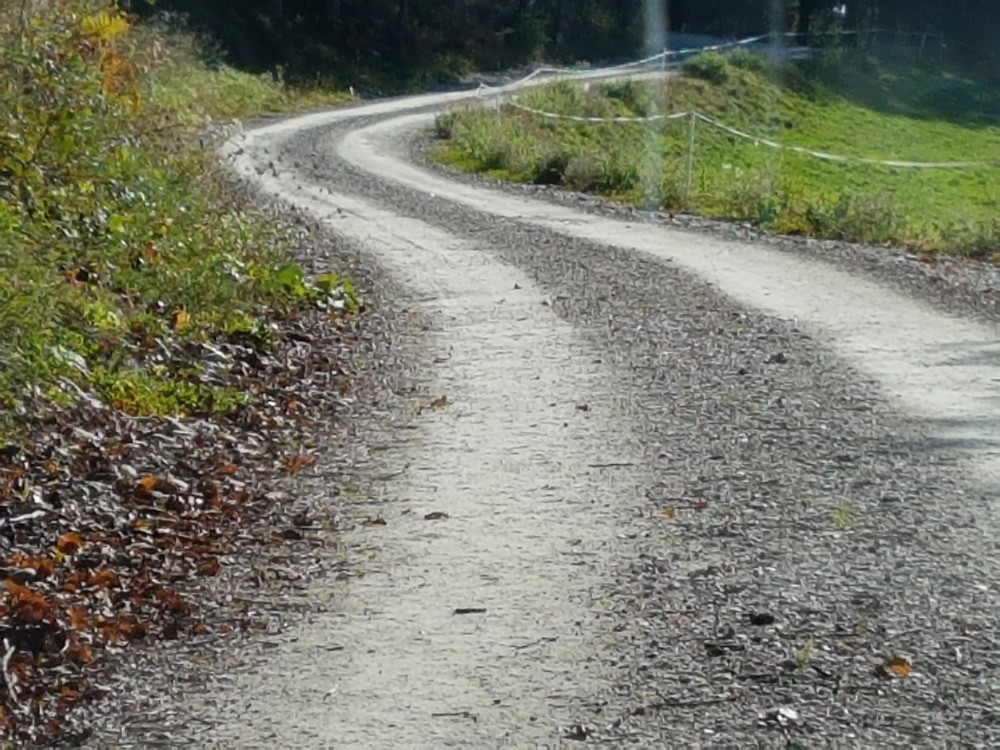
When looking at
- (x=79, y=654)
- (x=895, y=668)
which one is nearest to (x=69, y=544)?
(x=79, y=654)

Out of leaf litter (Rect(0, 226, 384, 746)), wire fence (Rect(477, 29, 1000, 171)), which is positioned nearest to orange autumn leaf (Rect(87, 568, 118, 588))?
leaf litter (Rect(0, 226, 384, 746))

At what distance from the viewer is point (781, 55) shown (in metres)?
59.0

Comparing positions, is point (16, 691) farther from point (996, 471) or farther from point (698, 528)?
point (996, 471)

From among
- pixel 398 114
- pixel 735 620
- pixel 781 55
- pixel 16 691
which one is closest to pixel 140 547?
pixel 16 691

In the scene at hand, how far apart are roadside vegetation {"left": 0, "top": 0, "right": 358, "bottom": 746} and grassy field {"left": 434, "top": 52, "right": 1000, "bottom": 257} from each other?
723cm

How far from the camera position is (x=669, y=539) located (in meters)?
A: 7.12

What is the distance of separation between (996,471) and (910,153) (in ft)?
126

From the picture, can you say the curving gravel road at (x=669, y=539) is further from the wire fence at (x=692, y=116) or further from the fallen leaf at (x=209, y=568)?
the wire fence at (x=692, y=116)

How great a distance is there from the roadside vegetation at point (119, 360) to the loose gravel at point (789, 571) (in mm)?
1665

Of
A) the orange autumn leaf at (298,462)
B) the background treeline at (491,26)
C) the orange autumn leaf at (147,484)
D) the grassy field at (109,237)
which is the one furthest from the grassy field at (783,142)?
the orange autumn leaf at (147,484)

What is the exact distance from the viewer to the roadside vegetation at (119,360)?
639cm

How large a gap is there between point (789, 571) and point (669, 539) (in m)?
0.65

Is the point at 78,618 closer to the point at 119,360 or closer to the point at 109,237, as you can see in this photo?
the point at 119,360

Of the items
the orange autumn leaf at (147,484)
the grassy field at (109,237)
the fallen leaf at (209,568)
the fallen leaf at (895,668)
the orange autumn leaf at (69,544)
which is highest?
the grassy field at (109,237)
